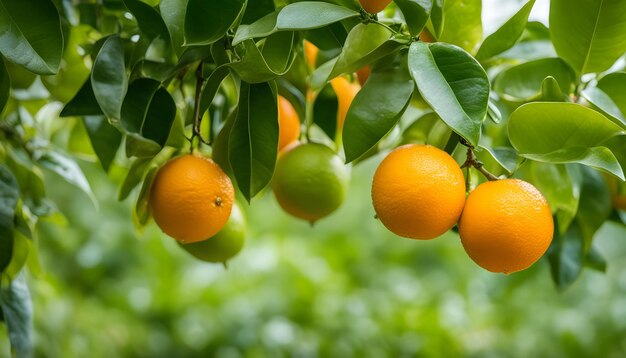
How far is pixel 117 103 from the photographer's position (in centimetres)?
56

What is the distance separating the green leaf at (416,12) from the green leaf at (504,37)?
11 centimetres

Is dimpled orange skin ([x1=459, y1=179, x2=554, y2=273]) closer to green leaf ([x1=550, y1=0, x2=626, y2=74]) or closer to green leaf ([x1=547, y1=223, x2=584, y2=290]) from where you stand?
green leaf ([x1=550, y1=0, x2=626, y2=74])

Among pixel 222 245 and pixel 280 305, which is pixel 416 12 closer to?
pixel 222 245

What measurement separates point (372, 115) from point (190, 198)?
0.61 ft

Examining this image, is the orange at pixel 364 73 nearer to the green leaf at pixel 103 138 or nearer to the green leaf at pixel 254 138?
the green leaf at pixel 254 138

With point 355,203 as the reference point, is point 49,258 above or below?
above

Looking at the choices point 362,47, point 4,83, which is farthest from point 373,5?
point 4,83

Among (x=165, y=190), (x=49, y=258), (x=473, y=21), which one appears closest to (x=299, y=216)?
(x=165, y=190)

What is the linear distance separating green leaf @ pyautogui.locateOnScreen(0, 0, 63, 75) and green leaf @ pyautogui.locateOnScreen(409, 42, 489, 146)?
311 mm

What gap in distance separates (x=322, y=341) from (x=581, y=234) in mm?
1136

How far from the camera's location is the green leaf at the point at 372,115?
591 mm

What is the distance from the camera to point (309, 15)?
552mm

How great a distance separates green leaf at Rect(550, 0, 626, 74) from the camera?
2.11ft

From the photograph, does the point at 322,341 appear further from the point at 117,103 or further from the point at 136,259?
the point at 117,103
